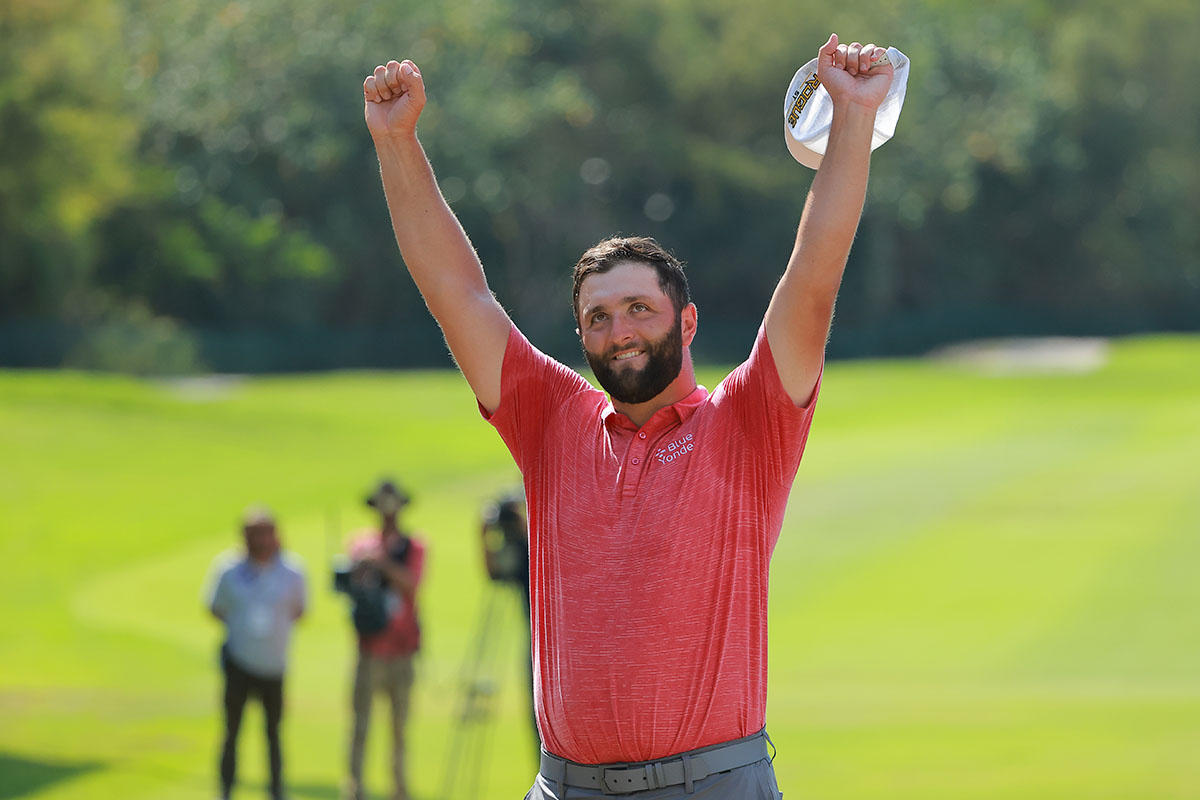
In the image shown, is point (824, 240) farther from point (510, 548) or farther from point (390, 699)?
point (390, 699)

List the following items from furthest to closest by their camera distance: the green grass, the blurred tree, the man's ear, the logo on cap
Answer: the blurred tree, the green grass, the logo on cap, the man's ear

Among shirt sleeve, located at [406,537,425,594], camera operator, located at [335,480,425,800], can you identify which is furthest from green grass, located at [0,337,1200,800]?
shirt sleeve, located at [406,537,425,594]

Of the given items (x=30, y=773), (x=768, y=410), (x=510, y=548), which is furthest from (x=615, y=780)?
(x=30, y=773)

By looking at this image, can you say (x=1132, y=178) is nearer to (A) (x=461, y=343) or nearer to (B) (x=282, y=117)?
(B) (x=282, y=117)

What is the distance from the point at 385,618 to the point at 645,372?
6.55 meters

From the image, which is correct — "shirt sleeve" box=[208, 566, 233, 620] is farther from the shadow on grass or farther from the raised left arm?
the raised left arm

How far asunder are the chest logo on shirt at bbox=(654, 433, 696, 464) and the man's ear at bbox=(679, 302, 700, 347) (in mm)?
202

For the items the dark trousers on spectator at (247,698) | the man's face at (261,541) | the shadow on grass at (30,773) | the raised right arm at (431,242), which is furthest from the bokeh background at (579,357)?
the raised right arm at (431,242)

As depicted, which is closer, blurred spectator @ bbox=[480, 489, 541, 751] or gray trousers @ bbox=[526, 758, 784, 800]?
gray trousers @ bbox=[526, 758, 784, 800]

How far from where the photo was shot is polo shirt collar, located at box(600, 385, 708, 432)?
297cm

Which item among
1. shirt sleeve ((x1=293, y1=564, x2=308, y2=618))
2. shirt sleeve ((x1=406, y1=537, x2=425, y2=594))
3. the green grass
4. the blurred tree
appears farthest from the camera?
the blurred tree

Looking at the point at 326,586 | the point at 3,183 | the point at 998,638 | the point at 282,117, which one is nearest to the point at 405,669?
the point at 998,638

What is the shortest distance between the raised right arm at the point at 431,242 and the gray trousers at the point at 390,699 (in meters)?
6.66

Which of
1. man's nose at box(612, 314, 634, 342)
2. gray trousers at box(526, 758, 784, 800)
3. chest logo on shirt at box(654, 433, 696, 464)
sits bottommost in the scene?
gray trousers at box(526, 758, 784, 800)
